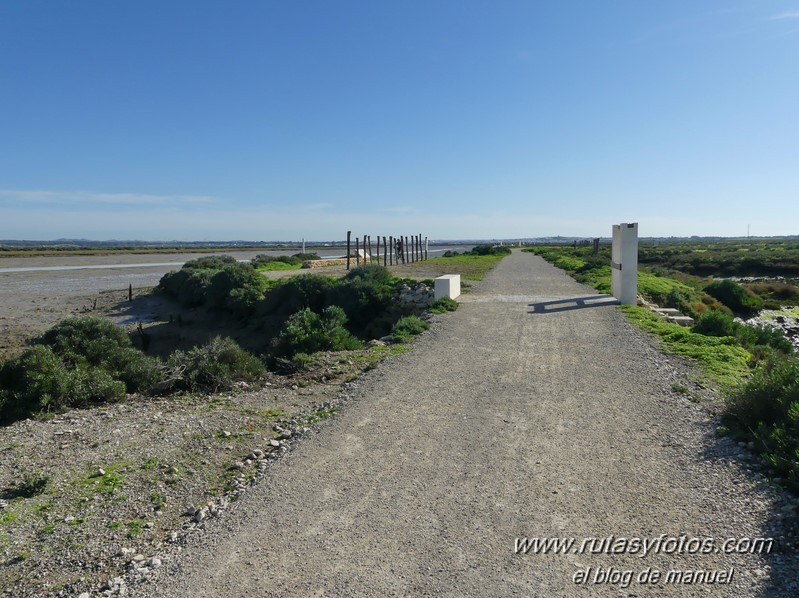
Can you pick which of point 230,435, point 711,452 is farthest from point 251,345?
point 711,452

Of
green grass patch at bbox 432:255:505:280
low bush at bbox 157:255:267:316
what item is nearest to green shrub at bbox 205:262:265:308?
low bush at bbox 157:255:267:316

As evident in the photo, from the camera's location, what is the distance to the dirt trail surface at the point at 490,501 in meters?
3.30

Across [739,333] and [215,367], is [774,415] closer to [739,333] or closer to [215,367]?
[739,333]

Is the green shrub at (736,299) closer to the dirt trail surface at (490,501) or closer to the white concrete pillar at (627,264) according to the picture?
the white concrete pillar at (627,264)

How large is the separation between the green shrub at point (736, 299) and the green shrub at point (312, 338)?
19002 millimetres

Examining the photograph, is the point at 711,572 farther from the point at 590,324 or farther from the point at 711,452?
the point at 590,324

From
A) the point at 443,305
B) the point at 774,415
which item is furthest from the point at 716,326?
the point at 774,415

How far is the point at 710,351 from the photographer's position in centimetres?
868

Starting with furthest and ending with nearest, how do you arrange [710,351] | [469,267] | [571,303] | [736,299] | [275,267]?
1. [275,267]
2. [469,267]
3. [736,299]
4. [571,303]
5. [710,351]

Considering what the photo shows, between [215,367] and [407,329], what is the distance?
413cm

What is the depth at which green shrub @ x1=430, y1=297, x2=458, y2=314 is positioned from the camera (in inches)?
539

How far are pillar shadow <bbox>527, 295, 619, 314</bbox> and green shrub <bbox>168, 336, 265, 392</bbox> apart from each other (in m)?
7.06

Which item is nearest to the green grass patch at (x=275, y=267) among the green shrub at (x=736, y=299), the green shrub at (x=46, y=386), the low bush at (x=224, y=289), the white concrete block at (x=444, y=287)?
the low bush at (x=224, y=289)

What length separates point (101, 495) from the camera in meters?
4.67
